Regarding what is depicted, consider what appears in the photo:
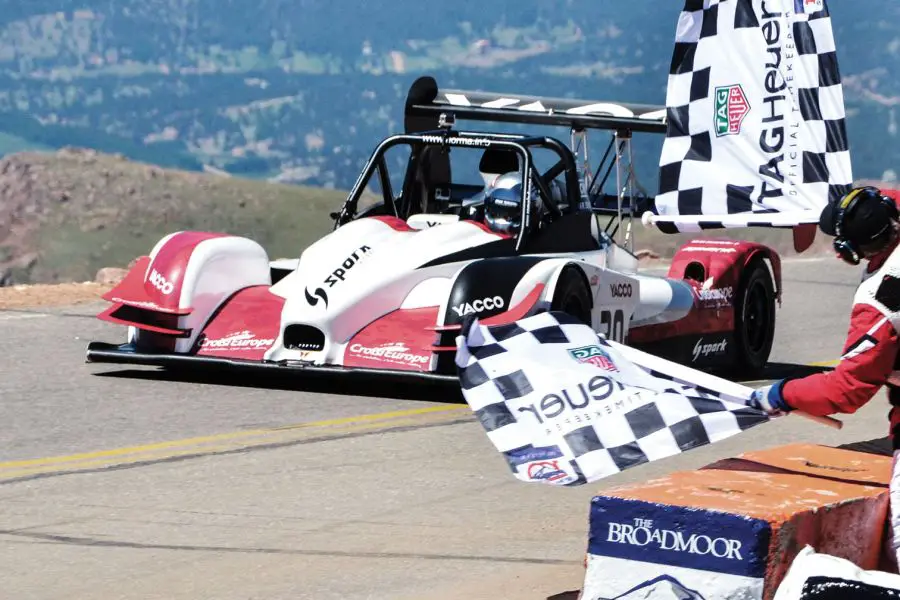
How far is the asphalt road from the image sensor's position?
570cm

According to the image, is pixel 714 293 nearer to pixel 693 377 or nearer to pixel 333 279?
pixel 333 279

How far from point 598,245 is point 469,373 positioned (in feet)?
18.4

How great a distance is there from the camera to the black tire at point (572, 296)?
31.1 ft

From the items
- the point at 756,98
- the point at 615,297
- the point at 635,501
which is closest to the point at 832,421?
the point at 635,501

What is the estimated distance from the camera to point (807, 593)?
4.32m

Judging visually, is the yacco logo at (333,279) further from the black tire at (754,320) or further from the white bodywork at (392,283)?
the black tire at (754,320)

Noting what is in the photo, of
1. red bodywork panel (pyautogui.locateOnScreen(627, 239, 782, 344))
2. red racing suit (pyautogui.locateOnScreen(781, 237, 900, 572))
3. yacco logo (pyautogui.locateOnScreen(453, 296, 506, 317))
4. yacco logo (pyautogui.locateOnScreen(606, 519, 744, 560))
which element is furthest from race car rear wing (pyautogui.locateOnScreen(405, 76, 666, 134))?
yacco logo (pyautogui.locateOnScreen(606, 519, 744, 560))

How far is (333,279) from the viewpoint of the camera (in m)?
9.68

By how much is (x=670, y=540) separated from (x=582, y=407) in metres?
0.92

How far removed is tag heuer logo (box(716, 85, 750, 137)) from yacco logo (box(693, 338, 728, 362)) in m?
2.27

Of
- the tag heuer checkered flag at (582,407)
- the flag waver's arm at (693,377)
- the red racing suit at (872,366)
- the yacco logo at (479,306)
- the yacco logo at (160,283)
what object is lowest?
the yacco logo at (160,283)

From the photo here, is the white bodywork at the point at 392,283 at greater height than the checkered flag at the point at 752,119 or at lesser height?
lesser

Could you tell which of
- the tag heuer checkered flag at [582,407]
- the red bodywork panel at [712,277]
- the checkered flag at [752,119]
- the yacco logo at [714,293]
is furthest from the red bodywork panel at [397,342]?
the tag heuer checkered flag at [582,407]

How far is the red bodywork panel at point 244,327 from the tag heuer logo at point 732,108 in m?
2.70
